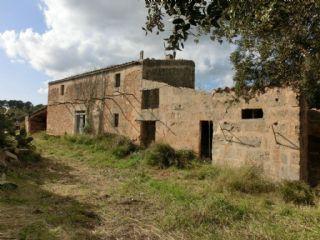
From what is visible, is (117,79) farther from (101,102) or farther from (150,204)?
(150,204)

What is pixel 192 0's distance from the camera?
4.05m

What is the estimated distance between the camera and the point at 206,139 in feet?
52.0

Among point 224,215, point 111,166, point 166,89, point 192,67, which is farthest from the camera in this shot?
point 192,67

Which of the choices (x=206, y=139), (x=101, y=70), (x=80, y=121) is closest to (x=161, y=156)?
(x=206, y=139)

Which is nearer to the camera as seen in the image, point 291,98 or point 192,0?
point 192,0

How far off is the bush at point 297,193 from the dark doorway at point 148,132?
27.3 feet

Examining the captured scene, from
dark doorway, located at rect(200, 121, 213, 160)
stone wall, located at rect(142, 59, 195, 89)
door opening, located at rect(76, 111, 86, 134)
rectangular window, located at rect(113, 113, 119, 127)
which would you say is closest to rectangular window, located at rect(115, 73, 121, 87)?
rectangular window, located at rect(113, 113, 119, 127)

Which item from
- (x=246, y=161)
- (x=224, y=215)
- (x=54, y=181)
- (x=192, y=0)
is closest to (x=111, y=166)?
(x=54, y=181)

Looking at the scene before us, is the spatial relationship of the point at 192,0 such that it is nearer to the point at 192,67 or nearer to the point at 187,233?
the point at 187,233

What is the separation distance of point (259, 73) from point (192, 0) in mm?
5761

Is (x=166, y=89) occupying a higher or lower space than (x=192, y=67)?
lower

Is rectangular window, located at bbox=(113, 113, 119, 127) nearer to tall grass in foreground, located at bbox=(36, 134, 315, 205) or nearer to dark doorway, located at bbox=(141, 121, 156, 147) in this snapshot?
tall grass in foreground, located at bbox=(36, 134, 315, 205)

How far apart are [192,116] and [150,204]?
6482mm

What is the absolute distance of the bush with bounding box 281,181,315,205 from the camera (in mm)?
10117
